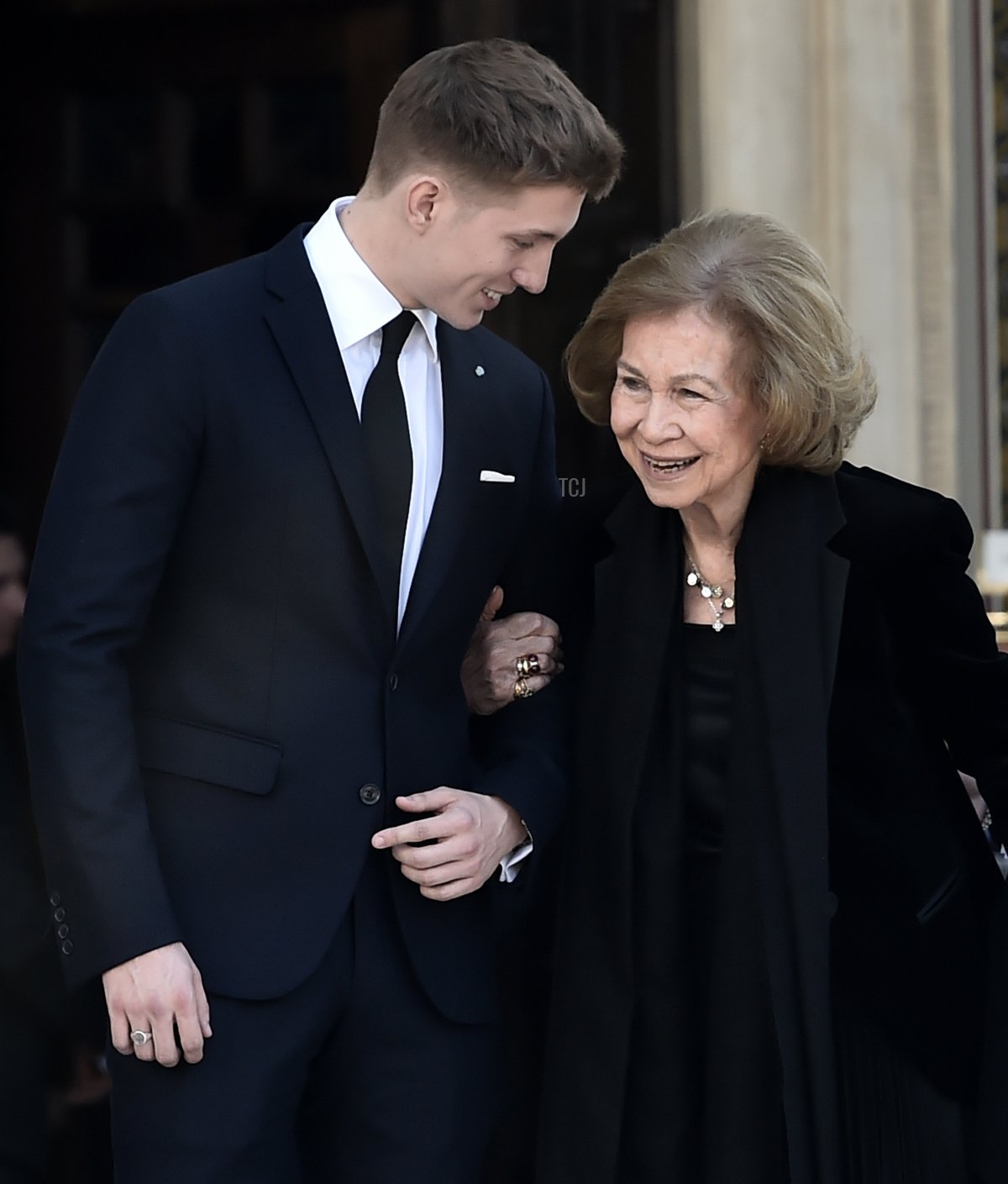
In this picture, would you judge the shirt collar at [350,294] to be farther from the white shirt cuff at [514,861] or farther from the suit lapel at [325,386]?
the white shirt cuff at [514,861]

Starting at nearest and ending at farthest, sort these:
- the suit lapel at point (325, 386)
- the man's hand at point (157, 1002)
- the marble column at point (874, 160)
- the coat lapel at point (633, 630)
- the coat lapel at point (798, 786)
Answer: the man's hand at point (157, 1002) < the suit lapel at point (325, 386) < the coat lapel at point (798, 786) < the coat lapel at point (633, 630) < the marble column at point (874, 160)

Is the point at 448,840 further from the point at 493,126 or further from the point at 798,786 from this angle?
the point at 493,126

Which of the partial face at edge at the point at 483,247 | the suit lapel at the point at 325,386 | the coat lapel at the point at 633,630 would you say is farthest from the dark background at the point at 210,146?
the suit lapel at the point at 325,386

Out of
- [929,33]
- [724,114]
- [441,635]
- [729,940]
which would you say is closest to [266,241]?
[724,114]

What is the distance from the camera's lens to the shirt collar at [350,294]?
6.75ft

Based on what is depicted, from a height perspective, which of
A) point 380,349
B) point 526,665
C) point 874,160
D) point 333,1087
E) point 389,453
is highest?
point 874,160

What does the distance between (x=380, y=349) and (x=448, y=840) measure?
637 millimetres

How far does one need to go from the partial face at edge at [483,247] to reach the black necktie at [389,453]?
0.11 metres

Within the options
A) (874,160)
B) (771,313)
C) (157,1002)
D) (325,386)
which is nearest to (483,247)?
(325,386)

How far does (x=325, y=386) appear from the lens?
1.99 m

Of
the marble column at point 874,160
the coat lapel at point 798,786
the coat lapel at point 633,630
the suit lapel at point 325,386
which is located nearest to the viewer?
the suit lapel at point 325,386

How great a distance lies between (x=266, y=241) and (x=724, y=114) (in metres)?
1.08

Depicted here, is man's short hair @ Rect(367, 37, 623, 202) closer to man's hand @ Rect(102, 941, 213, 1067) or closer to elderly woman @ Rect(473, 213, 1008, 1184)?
elderly woman @ Rect(473, 213, 1008, 1184)

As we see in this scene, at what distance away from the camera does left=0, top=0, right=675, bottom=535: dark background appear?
11.8ft
